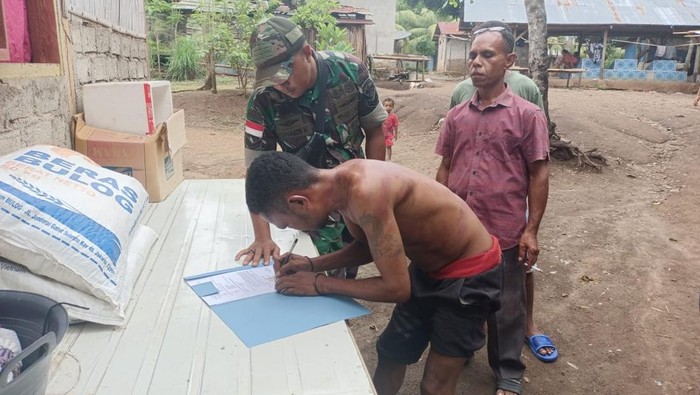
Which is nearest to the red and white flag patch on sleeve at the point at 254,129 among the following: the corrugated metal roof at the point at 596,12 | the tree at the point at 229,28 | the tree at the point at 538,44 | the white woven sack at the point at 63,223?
the white woven sack at the point at 63,223

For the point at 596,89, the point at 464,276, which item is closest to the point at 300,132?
the point at 464,276

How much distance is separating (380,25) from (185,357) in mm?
23940

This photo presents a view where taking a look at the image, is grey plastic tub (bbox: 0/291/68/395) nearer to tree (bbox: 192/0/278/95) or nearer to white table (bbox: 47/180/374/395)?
white table (bbox: 47/180/374/395)

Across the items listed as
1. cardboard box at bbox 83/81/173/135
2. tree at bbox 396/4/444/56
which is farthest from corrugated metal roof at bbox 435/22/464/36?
cardboard box at bbox 83/81/173/135

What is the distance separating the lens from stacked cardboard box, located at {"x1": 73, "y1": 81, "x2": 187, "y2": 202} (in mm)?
3082

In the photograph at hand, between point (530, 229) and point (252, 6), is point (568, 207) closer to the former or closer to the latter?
point (530, 229)

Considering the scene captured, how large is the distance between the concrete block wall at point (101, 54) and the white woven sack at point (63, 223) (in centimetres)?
133

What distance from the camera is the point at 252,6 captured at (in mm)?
12180

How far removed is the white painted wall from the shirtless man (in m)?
22.5

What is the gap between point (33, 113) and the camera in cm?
258

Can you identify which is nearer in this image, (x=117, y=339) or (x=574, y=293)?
(x=117, y=339)

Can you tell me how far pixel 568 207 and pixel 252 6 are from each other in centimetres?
934

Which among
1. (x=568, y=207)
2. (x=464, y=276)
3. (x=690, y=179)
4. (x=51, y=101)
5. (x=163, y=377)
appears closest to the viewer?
(x=163, y=377)

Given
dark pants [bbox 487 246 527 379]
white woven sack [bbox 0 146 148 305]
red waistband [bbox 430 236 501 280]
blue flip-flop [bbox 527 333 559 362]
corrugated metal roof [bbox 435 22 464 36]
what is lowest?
blue flip-flop [bbox 527 333 559 362]
